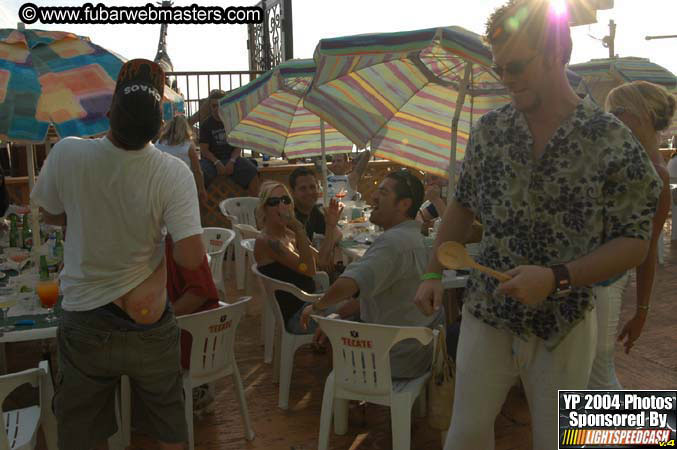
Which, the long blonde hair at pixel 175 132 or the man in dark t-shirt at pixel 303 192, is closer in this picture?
the man in dark t-shirt at pixel 303 192

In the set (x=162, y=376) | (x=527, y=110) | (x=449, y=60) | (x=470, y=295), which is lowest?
(x=162, y=376)

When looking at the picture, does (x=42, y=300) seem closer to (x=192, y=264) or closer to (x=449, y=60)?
(x=192, y=264)

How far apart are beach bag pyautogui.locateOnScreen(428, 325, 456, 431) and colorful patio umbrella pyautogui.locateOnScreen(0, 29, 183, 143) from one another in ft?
7.50

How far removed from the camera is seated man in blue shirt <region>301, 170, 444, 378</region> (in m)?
2.93

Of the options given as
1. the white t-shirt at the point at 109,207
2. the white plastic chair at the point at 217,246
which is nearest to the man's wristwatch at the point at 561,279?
the white t-shirt at the point at 109,207

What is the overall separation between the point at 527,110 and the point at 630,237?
0.41 m

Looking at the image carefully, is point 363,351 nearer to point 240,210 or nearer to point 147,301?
point 147,301

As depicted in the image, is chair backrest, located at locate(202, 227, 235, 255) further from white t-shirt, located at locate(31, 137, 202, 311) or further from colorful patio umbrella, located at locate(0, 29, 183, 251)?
white t-shirt, located at locate(31, 137, 202, 311)

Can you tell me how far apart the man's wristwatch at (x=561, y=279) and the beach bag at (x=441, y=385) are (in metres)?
1.20

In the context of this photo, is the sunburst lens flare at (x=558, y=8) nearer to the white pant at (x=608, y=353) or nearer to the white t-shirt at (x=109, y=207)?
the white pant at (x=608, y=353)

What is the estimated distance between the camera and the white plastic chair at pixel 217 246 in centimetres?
478

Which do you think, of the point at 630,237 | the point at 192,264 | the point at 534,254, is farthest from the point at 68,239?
the point at 630,237

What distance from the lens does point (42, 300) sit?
3.04 meters

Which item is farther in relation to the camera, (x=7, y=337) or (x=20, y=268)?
(x=20, y=268)
